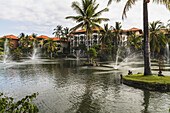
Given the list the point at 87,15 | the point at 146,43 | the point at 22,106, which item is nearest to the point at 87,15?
the point at 87,15

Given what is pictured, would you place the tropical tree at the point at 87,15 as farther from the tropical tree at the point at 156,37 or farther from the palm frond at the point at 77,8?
the tropical tree at the point at 156,37

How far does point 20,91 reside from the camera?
1190 centimetres

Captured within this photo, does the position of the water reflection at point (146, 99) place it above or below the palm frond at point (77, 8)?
below

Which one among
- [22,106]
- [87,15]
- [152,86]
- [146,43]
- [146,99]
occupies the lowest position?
[146,99]

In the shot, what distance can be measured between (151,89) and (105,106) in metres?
5.42

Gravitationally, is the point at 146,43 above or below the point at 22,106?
above

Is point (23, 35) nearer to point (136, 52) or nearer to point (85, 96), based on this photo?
point (136, 52)

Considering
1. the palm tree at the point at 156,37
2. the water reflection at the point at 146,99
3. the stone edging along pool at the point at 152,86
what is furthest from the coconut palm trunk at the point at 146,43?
the palm tree at the point at 156,37

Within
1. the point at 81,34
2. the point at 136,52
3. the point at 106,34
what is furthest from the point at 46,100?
the point at 81,34

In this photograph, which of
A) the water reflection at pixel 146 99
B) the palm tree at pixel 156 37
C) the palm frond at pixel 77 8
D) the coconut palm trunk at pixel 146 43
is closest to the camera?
the water reflection at pixel 146 99

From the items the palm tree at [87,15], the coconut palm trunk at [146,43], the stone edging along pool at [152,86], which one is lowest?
the stone edging along pool at [152,86]

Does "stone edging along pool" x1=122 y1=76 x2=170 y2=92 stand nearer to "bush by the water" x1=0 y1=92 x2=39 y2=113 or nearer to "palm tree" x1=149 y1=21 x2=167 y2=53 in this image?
"bush by the water" x1=0 y1=92 x2=39 y2=113

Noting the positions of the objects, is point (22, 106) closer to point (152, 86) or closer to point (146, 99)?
point (146, 99)

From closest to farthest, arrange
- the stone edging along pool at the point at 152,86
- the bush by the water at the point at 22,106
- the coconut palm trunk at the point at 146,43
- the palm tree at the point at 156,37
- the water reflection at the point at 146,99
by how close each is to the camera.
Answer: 1. the bush by the water at the point at 22,106
2. the water reflection at the point at 146,99
3. the stone edging along pool at the point at 152,86
4. the coconut palm trunk at the point at 146,43
5. the palm tree at the point at 156,37
